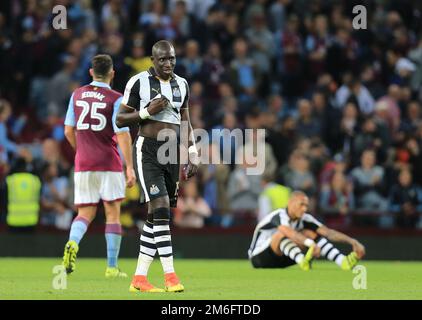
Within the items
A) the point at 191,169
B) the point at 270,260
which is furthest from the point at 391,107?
the point at 191,169

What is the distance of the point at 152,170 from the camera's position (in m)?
10.6

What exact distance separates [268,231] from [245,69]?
6.33 meters

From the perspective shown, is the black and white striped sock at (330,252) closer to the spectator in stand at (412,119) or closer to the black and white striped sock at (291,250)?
the black and white striped sock at (291,250)

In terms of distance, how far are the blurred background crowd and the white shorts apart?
5068 millimetres

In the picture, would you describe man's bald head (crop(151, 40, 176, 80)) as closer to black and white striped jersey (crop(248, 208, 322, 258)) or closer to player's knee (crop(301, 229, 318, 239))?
black and white striped jersey (crop(248, 208, 322, 258))

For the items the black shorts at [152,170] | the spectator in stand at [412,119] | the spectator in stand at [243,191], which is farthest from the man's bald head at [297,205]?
the spectator in stand at [412,119]

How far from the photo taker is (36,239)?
59.6 ft

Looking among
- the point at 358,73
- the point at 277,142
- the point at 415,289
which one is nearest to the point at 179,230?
the point at 277,142

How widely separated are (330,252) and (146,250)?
153 inches

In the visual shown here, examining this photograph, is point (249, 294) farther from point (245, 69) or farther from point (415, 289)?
point (245, 69)

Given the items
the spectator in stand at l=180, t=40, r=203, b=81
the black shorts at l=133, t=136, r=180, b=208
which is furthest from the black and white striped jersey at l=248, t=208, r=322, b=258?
the spectator in stand at l=180, t=40, r=203, b=81

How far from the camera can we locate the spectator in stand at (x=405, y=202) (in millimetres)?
17906

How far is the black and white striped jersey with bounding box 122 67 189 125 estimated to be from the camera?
10680 millimetres

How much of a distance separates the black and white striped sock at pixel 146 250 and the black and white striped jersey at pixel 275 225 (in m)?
3.89
